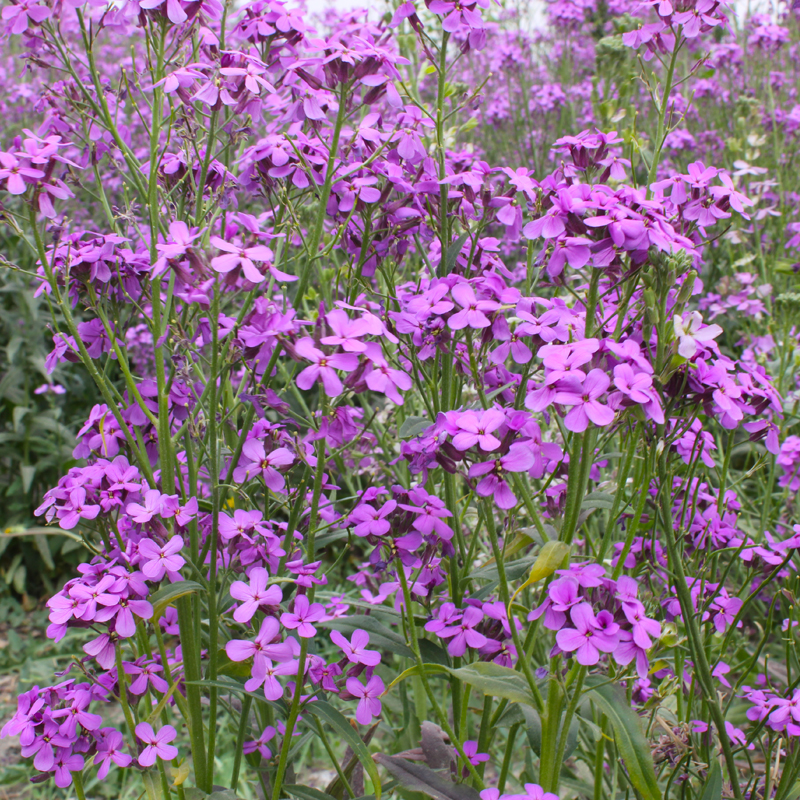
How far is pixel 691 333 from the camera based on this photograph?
1.35 m

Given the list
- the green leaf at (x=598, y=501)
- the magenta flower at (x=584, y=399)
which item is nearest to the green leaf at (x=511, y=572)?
the green leaf at (x=598, y=501)

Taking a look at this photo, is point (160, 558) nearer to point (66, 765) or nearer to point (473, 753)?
point (66, 765)

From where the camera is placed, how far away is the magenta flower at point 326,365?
4.09 feet

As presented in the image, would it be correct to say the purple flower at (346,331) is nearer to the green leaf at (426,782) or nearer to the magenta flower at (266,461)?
the magenta flower at (266,461)

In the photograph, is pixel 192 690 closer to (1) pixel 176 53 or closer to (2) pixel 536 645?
(2) pixel 536 645

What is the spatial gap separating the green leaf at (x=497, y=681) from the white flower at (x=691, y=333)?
67 centimetres

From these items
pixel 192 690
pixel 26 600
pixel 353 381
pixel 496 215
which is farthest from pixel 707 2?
pixel 26 600

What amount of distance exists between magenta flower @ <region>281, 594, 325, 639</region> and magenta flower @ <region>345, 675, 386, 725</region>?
0.65 ft

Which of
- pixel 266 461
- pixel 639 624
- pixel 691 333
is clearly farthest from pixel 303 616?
pixel 691 333

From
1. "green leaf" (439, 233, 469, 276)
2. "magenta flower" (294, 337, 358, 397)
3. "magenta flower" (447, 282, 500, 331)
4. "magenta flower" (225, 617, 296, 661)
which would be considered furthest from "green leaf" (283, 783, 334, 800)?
"green leaf" (439, 233, 469, 276)

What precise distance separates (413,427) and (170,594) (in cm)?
59

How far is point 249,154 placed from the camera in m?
1.64

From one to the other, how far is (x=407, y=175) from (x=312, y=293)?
2.24ft

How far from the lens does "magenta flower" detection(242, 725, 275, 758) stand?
5.60ft
